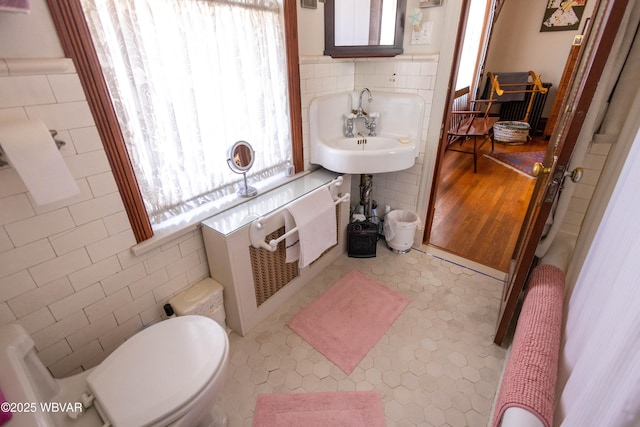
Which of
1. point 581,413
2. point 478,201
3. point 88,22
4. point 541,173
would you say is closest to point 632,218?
point 581,413

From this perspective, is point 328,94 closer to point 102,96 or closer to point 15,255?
point 102,96

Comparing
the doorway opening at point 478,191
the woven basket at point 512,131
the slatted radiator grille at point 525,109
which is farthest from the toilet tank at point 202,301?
the slatted radiator grille at point 525,109

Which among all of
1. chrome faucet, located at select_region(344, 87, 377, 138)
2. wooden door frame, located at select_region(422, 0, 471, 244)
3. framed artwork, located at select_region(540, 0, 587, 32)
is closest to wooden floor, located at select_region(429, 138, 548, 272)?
wooden door frame, located at select_region(422, 0, 471, 244)

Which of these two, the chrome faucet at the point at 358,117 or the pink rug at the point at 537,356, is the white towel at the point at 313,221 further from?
the pink rug at the point at 537,356

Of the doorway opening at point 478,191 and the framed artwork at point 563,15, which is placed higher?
the framed artwork at point 563,15

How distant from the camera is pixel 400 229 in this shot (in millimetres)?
2219

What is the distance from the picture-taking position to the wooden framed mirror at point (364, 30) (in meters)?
1.85

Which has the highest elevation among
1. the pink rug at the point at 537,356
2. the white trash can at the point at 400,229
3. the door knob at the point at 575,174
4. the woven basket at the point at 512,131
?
the door knob at the point at 575,174

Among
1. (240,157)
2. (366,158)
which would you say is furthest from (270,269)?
(366,158)

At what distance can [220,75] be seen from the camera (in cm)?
145

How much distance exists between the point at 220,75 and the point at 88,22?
54 cm

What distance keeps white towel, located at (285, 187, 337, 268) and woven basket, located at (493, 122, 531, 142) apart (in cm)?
394

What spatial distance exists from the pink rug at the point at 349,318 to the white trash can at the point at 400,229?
1.33ft

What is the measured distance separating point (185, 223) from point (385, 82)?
5.36 ft
